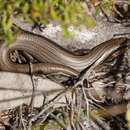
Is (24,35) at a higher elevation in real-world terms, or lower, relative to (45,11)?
higher

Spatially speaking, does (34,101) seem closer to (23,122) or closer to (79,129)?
(23,122)

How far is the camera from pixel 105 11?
3.36m

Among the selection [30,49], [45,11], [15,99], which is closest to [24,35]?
[30,49]

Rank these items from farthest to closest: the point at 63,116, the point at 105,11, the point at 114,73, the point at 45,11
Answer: the point at 105,11, the point at 114,73, the point at 63,116, the point at 45,11

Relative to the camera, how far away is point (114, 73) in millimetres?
3004

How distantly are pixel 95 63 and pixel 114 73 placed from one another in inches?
11.1

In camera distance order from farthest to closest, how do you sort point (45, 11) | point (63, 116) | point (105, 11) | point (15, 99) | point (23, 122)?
point (105, 11), point (15, 99), point (63, 116), point (23, 122), point (45, 11)

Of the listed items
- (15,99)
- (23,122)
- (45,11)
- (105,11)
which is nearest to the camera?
(45,11)

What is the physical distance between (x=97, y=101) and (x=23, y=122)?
91cm

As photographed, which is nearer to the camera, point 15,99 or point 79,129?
point 79,129

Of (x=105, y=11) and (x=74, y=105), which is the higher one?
(x=105, y=11)

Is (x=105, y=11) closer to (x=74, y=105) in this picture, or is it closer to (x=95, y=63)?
(x=95, y=63)

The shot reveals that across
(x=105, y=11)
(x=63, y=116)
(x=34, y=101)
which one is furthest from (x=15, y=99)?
(x=105, y=11)

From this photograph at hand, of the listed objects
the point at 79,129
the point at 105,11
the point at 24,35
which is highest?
the point at 105,11
